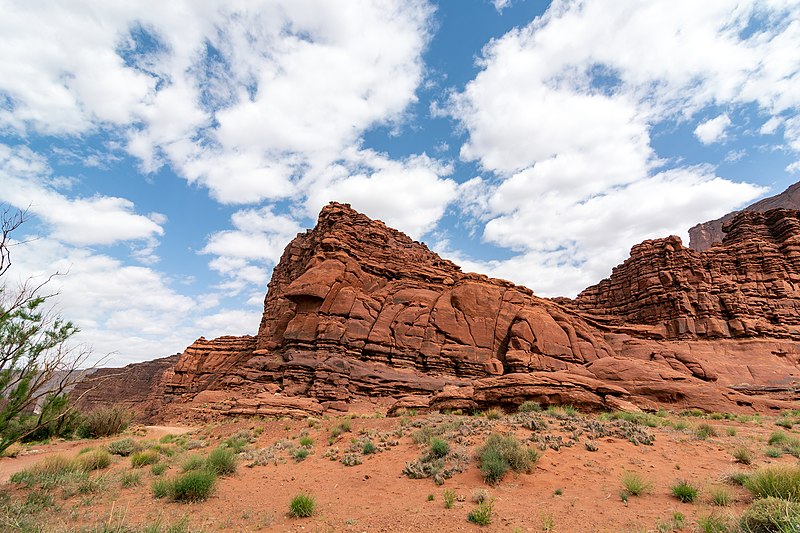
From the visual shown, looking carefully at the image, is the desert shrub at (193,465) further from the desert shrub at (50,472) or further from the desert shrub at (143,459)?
the desert shrub at (50,472)

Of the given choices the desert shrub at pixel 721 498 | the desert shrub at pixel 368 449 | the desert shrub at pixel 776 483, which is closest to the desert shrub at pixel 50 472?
the desert shrub at pixel 368 449

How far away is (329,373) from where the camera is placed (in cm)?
2902

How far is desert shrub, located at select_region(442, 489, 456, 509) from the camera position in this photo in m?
7.95

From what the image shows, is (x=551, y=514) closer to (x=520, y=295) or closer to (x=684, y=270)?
(x=520, y=295)

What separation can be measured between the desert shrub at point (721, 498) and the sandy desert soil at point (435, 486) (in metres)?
0.09

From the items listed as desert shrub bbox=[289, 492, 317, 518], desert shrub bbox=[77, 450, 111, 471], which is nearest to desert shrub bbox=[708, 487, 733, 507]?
desert shrub bbox=[289, 492, 317, 518]

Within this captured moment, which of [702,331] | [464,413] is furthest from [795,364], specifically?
[464,413]

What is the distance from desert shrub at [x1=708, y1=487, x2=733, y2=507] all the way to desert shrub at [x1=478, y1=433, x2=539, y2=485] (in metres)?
3.65

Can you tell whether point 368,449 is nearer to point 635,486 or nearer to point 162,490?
point 162,490

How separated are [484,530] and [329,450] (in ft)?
27.2

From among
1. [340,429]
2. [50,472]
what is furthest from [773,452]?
[50,472]

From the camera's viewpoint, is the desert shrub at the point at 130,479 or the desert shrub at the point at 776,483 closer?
the desert shrub at the point at 776,483

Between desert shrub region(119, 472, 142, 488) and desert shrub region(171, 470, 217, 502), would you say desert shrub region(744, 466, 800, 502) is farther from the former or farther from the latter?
desert shrub region(119, 472, 142, 488)

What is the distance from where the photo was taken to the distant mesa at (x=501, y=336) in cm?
2308
